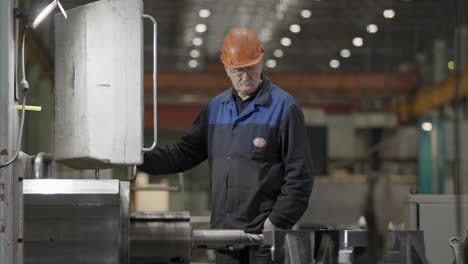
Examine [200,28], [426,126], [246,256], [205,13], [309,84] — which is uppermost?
[205,13]

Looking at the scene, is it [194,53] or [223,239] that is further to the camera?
[194,53]

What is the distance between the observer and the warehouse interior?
2.45 metres

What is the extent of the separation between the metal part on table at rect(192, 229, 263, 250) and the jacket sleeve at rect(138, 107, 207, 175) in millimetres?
480

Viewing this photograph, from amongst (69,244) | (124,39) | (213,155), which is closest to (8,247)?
(69,244)

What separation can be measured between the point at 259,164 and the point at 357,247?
76 cm

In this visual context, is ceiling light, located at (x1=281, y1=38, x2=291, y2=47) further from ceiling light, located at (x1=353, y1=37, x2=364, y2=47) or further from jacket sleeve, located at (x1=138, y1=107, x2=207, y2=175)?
jacket sleeve, located at (x1=138, y1=107, x2=207, y2=175)

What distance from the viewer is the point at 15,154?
2432 mm

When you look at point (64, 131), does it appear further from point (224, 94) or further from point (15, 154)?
point (224, 94)

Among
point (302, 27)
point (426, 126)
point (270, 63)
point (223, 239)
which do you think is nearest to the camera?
point (223, 239)

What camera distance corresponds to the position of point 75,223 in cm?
243

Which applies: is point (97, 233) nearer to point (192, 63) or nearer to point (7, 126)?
point (7, 126)

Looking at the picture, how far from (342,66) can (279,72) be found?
1.15 meters

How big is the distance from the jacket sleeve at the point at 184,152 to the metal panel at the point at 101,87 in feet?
2.08

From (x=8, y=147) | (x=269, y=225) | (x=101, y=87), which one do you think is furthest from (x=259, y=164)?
(x=8, y=147)
